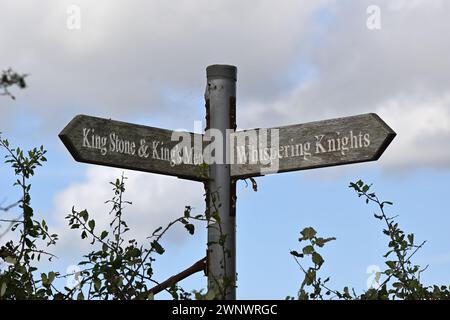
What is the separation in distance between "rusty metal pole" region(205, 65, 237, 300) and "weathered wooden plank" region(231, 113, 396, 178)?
0.09 meters

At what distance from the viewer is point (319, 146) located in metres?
5.02

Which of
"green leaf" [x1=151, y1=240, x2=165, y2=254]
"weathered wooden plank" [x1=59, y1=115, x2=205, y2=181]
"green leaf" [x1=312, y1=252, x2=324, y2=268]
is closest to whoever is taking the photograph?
"green leaf" [x1=312, y1=252, x2=324, y2=268]

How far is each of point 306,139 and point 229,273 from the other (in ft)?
3.28

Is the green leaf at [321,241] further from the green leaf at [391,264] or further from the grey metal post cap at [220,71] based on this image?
the grey metal post cap at [220,71]

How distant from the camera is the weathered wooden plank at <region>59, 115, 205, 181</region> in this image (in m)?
4.78

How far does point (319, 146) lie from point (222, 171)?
2.28 ft

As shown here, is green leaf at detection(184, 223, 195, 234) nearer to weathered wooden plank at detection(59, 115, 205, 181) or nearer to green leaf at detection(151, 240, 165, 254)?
green leaf at detection(151, 240, 165, 254)

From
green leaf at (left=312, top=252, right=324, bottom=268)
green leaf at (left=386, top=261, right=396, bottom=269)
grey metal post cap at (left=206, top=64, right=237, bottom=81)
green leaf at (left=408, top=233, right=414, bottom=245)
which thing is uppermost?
grey metal post cap at (left=206, top=64, right=237, bottom=81)

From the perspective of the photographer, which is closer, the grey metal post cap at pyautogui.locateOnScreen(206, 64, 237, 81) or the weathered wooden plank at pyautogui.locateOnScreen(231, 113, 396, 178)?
the weathered wooden plank at pyautogui.locateOnScreen(231, 113, 396, 178)

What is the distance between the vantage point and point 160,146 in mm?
5145

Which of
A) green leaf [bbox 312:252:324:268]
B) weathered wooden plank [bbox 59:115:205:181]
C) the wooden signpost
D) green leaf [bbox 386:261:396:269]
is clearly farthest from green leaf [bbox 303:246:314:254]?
weathered wooden plank [bbox 59:115:205:181]

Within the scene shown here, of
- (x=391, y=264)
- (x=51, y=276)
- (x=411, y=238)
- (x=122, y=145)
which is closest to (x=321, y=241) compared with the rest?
(x=391, y=264)
